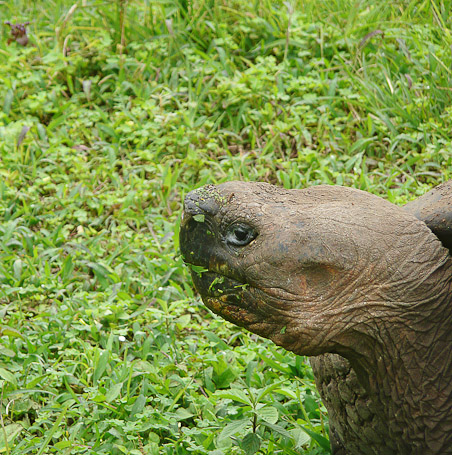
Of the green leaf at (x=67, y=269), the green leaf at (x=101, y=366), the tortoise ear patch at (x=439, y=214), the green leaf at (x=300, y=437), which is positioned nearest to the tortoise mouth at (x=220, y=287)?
the tortoise ear patch at (x=439, y=214)

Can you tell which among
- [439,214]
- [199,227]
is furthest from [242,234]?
[439,214]

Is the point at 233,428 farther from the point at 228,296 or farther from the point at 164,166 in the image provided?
the point at 164,166

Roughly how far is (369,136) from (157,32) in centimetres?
188

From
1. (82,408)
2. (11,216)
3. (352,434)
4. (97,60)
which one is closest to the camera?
(352,434)

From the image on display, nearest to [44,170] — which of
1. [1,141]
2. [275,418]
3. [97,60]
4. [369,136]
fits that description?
[1,141]

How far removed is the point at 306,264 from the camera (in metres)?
1.85

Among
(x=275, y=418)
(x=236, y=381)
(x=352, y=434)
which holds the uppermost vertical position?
(x=352, y=434)

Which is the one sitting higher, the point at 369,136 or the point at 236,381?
the point at 369,136

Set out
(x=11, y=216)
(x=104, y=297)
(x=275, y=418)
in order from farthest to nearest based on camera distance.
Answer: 1. (x=11, y=216)
2. (x=104, y=297)
3. (x=275, y=418)

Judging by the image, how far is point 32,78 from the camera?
5125 mm

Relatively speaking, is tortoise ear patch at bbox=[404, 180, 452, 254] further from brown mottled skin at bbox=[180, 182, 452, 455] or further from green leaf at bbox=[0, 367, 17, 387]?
green leaf at bbox=[0, 367, 17, 387]

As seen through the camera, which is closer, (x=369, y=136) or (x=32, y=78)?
(x=369, y=136)

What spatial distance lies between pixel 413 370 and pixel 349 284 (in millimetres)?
328

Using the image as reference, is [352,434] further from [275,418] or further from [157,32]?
[157,32]
